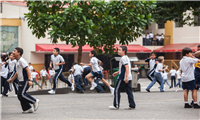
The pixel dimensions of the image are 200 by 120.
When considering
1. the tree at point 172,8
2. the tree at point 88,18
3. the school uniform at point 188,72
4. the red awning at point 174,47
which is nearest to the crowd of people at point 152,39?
the red awning at point 174,47

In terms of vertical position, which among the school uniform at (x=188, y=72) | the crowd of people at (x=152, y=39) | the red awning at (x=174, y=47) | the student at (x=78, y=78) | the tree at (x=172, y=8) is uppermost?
the tree at (x=172, y=8)

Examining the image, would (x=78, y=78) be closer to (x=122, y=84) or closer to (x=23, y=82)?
(x=122, y=84)

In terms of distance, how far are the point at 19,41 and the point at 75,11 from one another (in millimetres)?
18972

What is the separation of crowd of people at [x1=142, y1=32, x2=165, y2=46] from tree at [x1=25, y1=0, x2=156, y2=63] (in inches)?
914

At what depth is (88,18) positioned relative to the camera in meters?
15.1

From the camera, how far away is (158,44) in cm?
3972

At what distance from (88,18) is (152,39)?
24.6 meters

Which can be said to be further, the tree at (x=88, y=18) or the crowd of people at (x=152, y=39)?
the crowd of people at (x=152, y=39)

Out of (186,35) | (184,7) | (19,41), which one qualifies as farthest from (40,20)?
(186,35)

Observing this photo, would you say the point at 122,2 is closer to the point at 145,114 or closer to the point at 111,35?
the point at 111,35

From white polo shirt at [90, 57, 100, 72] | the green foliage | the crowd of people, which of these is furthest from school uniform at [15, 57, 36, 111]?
the crowd of people

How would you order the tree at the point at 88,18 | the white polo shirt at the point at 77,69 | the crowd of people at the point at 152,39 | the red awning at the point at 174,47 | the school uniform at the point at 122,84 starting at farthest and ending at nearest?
the crowd of people at the point at 152,39, the red awning at the point at 174,47, the white polo shirt at the point at 77,69, the tree at the point at 88,18, the school uniform at the point at 122,84

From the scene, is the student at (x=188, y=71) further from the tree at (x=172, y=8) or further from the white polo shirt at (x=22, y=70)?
the tree at (x=172, y=8)

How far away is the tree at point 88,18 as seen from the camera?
14.4 metres
